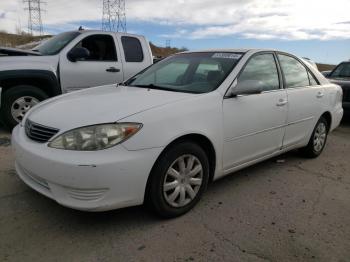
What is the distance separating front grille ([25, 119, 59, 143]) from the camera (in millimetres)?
3098

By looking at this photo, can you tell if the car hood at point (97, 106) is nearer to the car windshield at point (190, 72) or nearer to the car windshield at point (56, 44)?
the car windshield at point (190, 72)

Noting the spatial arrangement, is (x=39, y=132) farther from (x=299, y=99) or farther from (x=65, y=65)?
(x=65, y=65)

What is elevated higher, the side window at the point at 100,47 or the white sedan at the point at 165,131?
the side window at the point at 100,47

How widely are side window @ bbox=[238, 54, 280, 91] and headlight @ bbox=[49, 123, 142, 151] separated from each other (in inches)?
61.8

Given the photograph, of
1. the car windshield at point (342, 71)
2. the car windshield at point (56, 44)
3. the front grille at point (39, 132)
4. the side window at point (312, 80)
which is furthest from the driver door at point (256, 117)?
the car windshield at point (342, 71)

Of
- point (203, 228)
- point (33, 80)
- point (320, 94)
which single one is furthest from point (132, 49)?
point (203, 228)

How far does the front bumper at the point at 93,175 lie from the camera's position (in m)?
2.83

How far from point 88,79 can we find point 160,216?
13.1 feet

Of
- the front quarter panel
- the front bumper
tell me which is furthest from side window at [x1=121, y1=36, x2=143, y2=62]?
the front bumper

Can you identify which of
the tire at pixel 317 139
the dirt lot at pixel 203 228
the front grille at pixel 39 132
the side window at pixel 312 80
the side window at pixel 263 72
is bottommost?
the dirt lot at pixel 203 228

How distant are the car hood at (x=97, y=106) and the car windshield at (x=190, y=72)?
289 mm

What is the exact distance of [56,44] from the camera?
6824 mm

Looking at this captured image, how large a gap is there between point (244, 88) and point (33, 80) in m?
3.89

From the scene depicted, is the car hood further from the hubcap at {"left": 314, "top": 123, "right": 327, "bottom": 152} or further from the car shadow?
the hubcap at {"left": 314, "top": 123, "right": 327, "bottom": 152}
